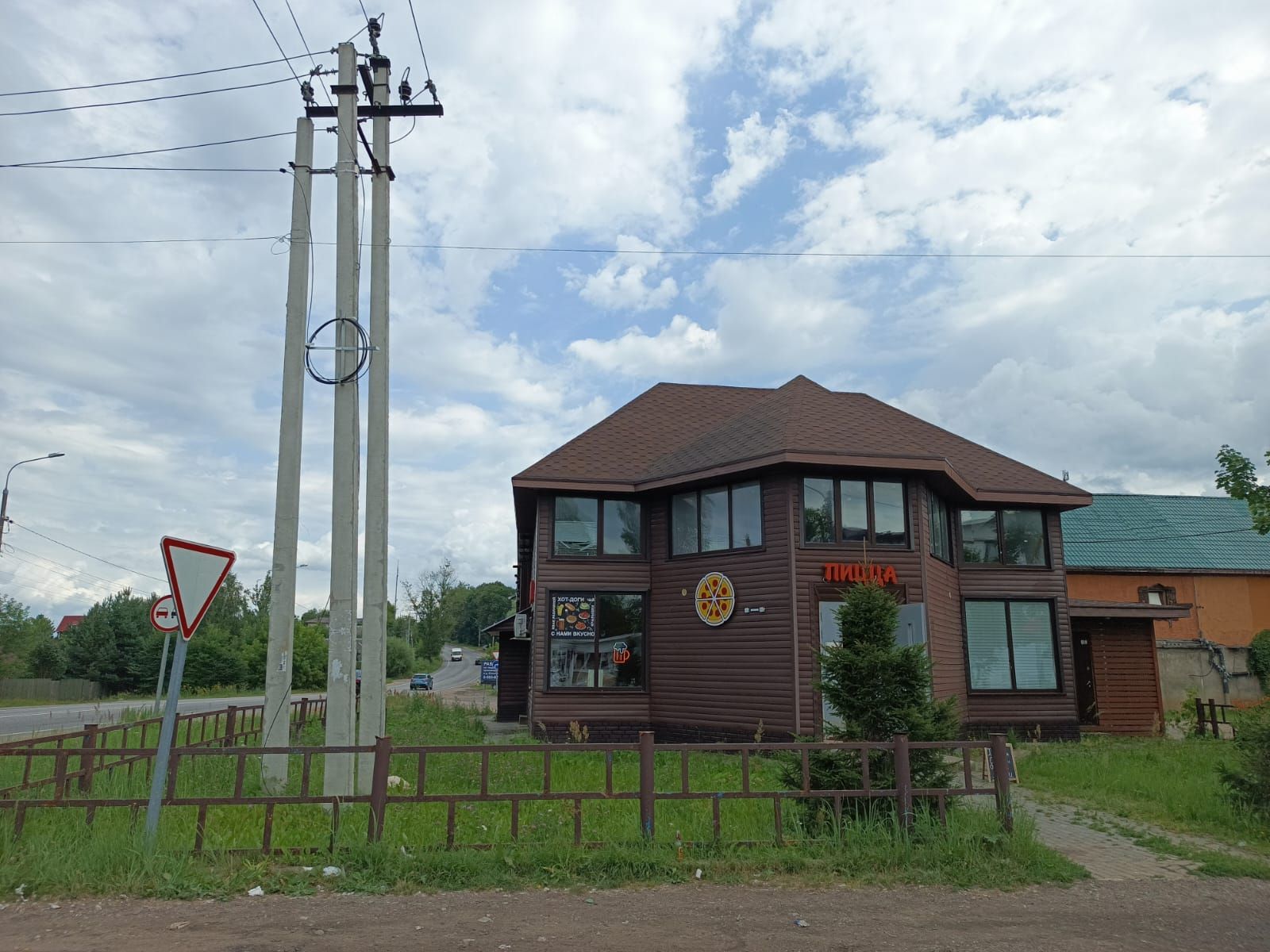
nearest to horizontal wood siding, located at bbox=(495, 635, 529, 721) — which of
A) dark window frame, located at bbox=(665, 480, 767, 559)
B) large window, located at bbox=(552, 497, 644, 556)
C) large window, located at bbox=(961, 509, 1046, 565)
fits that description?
large window, located at bbox=(552, 497, 644, 556)

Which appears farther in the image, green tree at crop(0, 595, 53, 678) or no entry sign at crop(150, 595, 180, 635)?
green tree at crop(0, 595, 53, 678)

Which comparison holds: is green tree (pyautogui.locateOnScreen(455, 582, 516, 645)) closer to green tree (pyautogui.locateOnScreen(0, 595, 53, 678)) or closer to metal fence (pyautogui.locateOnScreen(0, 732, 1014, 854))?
green tree (pyautogui.locateOnScreen(0, 595, 53, 678))

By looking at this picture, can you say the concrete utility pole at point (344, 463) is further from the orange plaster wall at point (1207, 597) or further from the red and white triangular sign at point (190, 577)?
the orange plaster wall at point (1207, 597)

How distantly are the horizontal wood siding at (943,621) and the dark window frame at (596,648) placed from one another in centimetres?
543

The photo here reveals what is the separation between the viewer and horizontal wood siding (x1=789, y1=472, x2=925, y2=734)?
1487 cm

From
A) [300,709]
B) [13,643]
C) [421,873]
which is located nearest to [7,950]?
[421,873]

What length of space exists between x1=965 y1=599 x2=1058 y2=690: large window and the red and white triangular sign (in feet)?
52.0

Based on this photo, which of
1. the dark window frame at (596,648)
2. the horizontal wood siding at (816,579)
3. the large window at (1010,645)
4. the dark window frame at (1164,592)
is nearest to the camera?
the horizontal wood siding at (816,579)

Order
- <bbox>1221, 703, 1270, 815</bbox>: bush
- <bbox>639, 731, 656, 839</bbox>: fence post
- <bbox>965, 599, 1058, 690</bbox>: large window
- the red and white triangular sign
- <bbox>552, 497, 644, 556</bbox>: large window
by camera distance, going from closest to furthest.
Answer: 1. the red and white triangular sign
2. <bbox>639, 731, 656, 839</bbox>: fence post
3. <bbox>1221, 703, 1270, 815</bbox>: bush
4. <bbox>552, 497, 644, 556</bbox>: large window
5. <bbox>965, 599, 1058, 690</bbox>: large window

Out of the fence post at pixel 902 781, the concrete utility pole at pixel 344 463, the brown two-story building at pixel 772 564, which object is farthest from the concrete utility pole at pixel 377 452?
the brown two-story building at pixel 772 564

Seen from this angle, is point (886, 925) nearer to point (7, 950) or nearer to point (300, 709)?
point (7, 950)

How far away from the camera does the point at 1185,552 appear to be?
30.7 meters

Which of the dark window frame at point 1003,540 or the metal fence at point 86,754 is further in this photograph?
the dark window frame at point 1003,540

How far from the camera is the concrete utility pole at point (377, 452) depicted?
409 inches
